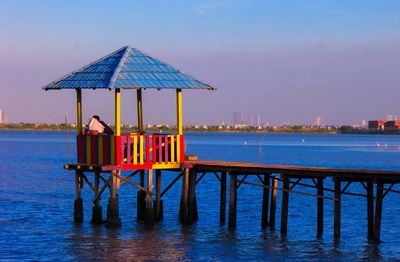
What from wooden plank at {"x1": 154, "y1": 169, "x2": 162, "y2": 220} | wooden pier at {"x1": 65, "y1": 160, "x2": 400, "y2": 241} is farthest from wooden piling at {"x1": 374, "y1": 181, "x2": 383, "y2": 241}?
wooden plank at {"x1": 154, "y1": 169, "x2": 162, "y2": 220}

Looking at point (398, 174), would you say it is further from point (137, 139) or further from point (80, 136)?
point (80, 136)

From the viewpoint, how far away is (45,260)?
2673 centimetres

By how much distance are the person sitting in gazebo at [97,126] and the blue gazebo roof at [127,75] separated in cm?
133

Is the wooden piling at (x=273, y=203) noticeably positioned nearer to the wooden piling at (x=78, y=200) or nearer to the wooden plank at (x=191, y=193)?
the wooden plank at (x=191, y=193)

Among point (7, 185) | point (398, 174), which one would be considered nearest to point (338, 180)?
point (398, 174)

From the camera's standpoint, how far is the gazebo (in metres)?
31.3

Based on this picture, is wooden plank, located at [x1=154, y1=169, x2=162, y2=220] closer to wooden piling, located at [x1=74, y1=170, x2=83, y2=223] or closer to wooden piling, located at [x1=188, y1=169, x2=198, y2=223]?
wooden piling, located at [x1=188, y1=169, x2=198, y2=223]

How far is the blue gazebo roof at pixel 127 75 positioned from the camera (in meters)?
31.8

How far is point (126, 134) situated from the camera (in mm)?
31703

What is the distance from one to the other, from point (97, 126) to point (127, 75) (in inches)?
87.2

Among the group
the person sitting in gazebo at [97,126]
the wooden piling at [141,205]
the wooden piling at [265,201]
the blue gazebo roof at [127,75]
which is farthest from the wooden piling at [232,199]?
the person sitting in gazebo at [97,126]

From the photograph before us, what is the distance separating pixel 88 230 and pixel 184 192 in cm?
354

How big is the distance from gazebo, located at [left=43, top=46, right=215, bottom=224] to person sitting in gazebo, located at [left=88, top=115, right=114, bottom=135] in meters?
0.43

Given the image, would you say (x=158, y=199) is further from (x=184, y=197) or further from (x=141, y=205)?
(x=141, y=205)
